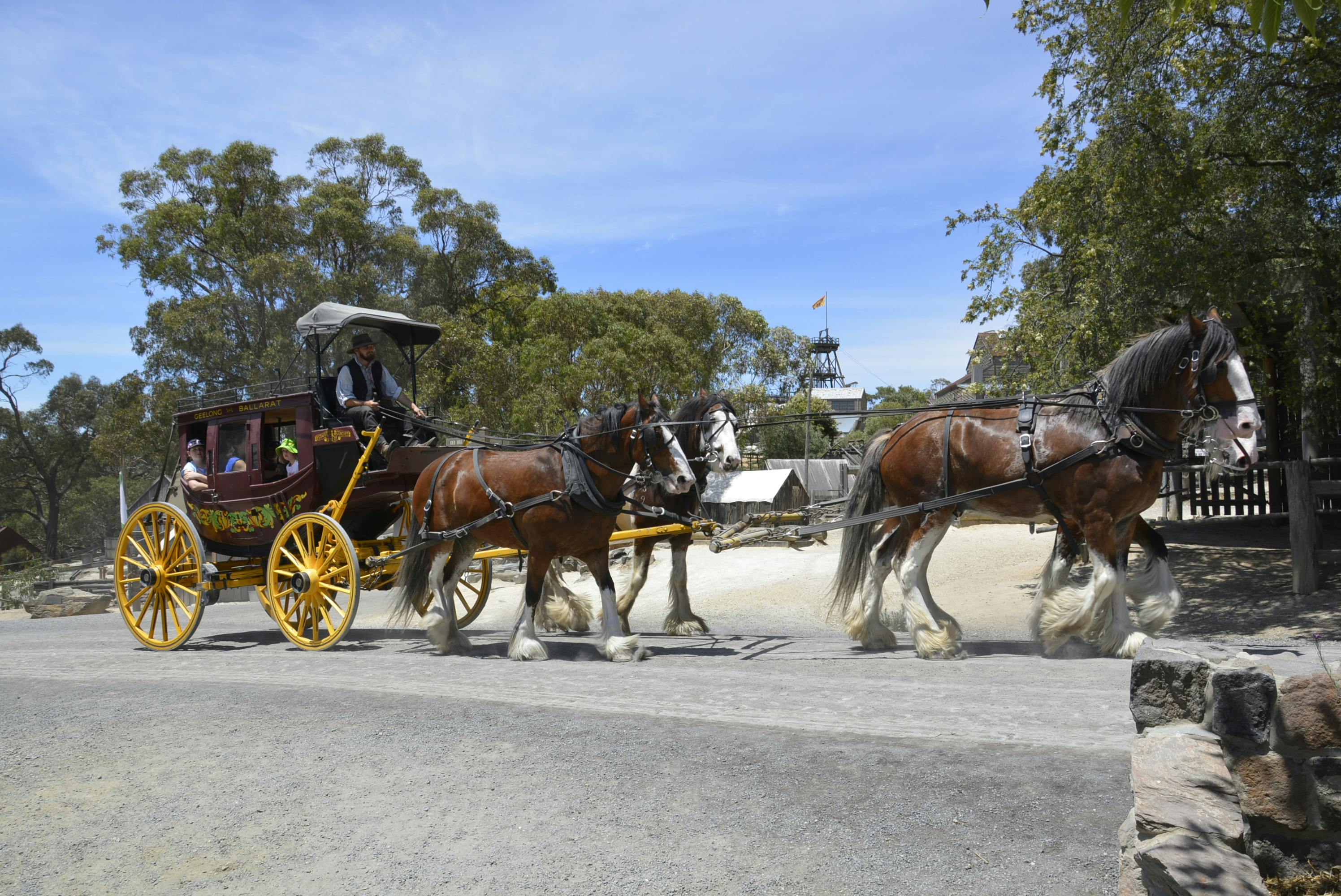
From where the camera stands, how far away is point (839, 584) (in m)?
8.09

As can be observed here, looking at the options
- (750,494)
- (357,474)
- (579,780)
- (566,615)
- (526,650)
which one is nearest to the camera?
(579,780)

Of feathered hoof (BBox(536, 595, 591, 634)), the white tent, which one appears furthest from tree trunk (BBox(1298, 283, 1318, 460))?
the white tent

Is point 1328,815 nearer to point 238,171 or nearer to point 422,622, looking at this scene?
point 422,622

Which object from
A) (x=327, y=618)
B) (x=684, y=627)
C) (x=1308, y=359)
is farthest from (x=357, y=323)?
(x=1308, y=359)

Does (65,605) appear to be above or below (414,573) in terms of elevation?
below

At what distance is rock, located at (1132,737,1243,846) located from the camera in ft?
8.68

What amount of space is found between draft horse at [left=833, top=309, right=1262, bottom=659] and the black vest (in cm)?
489

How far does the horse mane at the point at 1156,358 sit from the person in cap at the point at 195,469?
27.9ft

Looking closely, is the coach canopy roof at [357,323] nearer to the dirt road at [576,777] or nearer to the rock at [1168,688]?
the dirt road at [576,777]

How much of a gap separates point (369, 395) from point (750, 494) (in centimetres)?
1574

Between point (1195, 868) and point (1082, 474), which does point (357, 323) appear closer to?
point (1082, 474)

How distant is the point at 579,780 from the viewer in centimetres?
425

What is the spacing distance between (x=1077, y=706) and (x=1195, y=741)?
7.03 ft

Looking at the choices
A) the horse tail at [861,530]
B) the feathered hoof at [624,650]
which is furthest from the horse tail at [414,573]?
the horse tail at [861,530]
